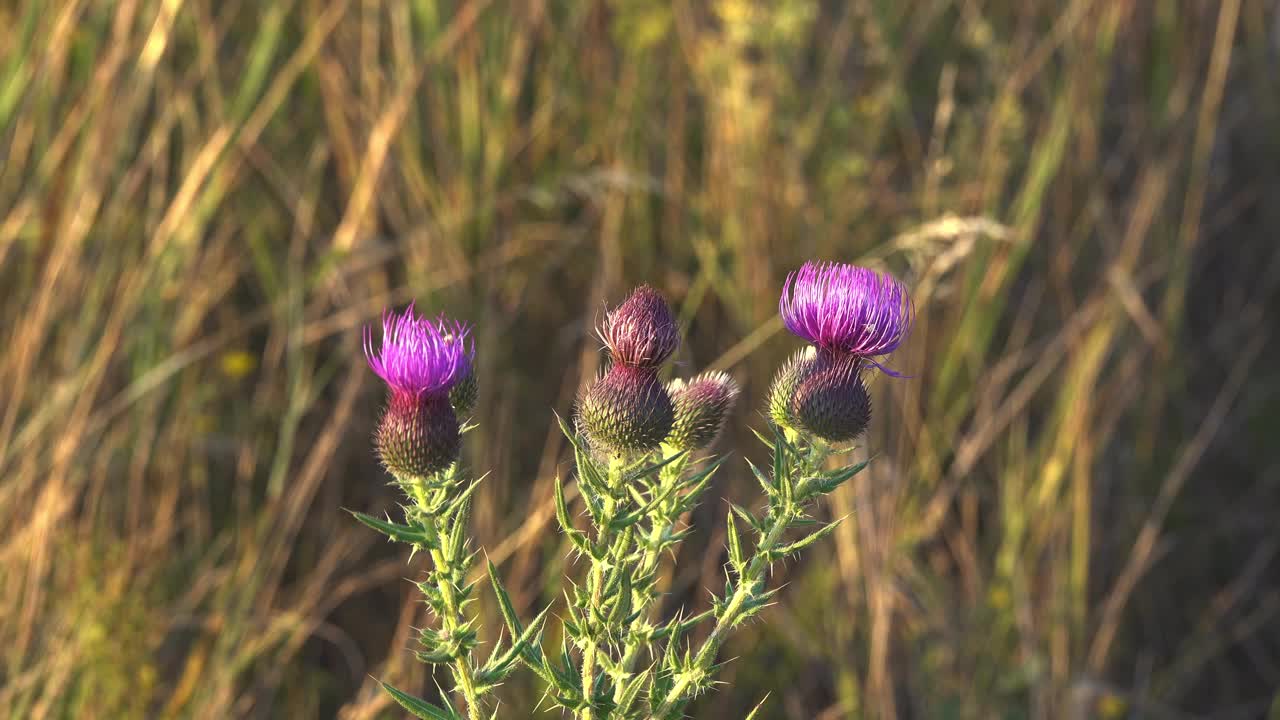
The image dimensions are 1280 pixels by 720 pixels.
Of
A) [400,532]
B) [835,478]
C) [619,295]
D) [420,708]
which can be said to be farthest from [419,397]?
[619,295]

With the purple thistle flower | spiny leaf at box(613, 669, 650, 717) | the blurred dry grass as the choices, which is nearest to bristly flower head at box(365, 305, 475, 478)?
the purple thistle flower

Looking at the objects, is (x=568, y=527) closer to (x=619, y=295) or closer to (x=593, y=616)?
(x=593, y=616)

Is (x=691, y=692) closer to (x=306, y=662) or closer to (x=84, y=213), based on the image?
(x=306, y=662)

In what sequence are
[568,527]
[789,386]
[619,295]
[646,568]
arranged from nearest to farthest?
[568,527] < [646,568] < [789,386] < [619,295]

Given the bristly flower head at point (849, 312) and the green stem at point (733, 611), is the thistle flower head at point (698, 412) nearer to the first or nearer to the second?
the bristly flower head at point (849, 312)

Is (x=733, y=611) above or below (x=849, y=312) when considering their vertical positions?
below
